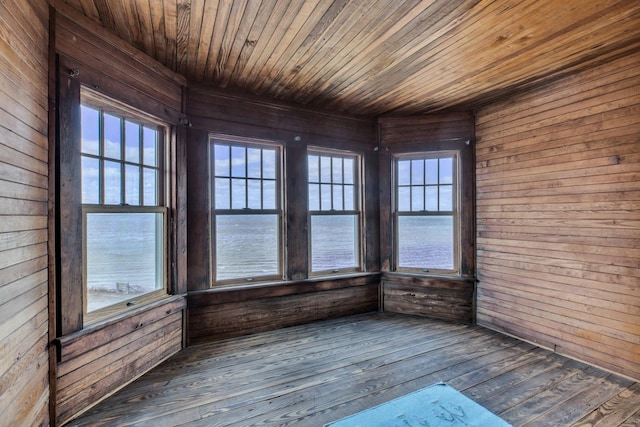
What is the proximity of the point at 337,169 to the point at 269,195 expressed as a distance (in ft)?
3.26

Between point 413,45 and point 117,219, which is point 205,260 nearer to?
point 117,219

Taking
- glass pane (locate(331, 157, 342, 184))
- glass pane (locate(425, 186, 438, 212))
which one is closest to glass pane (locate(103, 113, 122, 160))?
glass pane (locate(331, 157, 342, 184))

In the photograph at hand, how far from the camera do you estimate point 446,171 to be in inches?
149

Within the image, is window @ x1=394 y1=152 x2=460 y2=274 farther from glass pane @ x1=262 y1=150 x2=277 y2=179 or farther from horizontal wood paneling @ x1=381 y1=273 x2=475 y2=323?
glass pane @ x1=262 y1=150 x2=277 y2=179

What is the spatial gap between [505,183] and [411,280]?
1.58 meters

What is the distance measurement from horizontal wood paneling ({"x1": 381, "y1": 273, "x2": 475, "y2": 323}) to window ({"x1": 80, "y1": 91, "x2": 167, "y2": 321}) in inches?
107

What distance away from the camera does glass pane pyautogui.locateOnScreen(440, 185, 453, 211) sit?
3.75 metres

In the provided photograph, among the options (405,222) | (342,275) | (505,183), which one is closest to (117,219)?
(342,275)

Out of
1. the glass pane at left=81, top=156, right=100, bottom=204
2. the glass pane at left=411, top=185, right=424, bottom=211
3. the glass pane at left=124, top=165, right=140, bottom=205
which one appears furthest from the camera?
the glass pane at left=411, top=185, right=424, bottom=211

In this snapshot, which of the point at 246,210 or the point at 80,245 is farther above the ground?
the point at 246,210

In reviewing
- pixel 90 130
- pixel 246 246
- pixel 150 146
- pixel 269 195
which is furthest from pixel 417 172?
pixel 90 130

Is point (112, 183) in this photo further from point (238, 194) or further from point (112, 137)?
point (238, 194)

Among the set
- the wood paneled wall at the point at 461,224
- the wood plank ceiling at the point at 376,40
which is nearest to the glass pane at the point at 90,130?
the wood plank ceiling at the point at 376,40

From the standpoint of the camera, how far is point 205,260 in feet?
9.99
